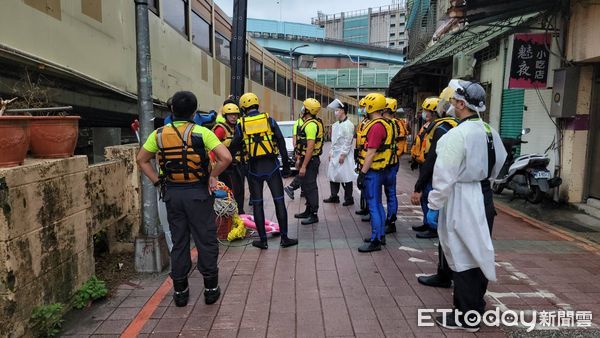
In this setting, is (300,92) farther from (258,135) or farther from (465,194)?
(465,194)

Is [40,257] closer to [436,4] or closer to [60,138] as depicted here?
[60,138]

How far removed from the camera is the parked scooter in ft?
25.2

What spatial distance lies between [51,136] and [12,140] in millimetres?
537

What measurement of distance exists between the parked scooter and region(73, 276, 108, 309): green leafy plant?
6510 mm

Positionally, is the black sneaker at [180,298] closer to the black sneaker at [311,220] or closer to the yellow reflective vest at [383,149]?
the yellow reflective vest at [383,149]

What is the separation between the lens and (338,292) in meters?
4.11

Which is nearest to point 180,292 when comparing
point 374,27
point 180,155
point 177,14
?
point 180,155

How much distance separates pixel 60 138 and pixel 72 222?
0.72 metres

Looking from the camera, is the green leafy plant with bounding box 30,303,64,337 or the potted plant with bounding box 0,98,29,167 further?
the green leafy plant with bounding box 30,303,64,337

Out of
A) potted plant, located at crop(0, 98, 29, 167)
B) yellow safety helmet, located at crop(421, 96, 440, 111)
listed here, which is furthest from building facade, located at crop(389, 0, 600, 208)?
potted plant, located at crop(0, 98, 29, 167)

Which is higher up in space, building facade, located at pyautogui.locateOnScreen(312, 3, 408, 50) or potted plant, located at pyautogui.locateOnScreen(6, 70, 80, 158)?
building facade, located at pyautogui.locateOnScreen(312, 3, 408, 50)

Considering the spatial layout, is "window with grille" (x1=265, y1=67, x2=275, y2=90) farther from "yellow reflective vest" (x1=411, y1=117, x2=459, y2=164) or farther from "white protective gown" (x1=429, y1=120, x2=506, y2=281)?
"white protective gown" (x1=429, y1=120, x2=506, y2=281)

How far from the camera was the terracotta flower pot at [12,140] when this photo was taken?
294cm

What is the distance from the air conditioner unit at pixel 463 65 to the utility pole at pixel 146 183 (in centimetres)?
986
